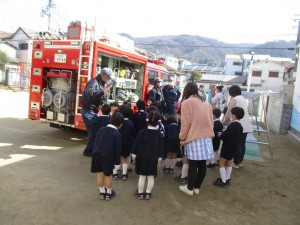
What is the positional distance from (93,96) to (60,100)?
4.89 ft

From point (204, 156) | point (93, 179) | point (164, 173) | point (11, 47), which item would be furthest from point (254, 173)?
point (11, 47)

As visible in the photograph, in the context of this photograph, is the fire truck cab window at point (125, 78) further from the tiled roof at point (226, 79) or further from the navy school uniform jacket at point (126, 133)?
the tiled roof at point (226, 79)

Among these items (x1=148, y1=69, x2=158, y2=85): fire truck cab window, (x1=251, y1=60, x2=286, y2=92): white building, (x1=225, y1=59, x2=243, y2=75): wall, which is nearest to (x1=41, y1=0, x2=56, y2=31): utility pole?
(x1=148, y1=69, x2=158, y2=85): fire truck cab window

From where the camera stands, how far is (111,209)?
345cm

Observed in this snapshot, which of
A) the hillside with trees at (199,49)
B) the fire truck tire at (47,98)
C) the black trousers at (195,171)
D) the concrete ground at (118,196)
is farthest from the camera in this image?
the hillside with trees at (199,49)

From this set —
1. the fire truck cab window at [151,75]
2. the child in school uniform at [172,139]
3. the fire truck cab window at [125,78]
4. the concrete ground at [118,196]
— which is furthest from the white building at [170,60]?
the child in school uniform at [172,139]

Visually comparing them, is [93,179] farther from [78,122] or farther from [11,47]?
[11,47]

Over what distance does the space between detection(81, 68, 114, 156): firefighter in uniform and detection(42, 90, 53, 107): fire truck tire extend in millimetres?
1455

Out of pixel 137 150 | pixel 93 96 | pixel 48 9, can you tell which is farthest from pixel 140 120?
pixel 48 9

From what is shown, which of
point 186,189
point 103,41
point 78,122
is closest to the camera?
point 186,189

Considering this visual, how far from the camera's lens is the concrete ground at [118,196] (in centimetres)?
328

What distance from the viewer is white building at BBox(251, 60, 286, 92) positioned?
47.7m

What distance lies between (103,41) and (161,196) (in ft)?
13.8

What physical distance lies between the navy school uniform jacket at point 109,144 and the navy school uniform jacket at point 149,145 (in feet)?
1.14
